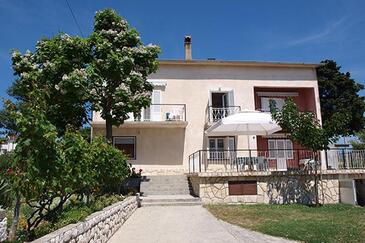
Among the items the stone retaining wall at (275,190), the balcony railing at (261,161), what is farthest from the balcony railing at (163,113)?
the stone retaining wall at (275,190)

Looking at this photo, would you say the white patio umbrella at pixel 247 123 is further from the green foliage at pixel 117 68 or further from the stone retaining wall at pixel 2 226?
the stone retaining wall at pixel 2 226

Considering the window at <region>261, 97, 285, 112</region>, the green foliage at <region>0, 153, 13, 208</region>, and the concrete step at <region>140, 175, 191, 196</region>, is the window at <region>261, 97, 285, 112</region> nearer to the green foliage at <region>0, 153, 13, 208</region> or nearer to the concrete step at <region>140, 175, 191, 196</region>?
the concrete step at <region>140, 175, 191, 196</region>

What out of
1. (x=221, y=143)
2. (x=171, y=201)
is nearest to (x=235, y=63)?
(x=221, y=143)

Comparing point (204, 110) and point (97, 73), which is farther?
point (204, 110)

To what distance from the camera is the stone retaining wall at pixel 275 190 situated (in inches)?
555

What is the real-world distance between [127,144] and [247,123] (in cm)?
897

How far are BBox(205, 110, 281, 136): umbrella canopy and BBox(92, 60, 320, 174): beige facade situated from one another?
4.60 m

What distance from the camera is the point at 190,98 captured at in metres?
21.4

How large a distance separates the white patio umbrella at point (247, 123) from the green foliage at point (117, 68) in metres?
→ 3.86

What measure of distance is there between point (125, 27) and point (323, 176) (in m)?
11.6

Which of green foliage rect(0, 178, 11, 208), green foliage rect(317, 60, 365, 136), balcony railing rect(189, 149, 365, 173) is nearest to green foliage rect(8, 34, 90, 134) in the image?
balcony railing rect(189, 149, 365, 173)

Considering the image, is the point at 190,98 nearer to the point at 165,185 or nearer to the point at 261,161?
the point at 165,185

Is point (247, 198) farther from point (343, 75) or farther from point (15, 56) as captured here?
point (343, 75)

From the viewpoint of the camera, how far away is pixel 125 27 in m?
15.4
